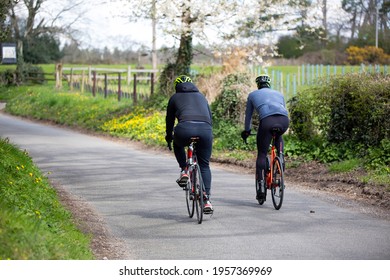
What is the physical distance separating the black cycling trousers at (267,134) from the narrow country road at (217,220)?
0.62 m

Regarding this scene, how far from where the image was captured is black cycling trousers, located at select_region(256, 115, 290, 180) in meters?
11.8

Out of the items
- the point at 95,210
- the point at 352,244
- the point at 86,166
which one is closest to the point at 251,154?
the point at 86,166

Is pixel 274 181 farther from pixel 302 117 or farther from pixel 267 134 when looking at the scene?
pixel 302 117

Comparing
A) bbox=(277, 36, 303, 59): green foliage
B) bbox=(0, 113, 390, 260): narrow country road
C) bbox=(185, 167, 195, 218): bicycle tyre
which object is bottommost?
bbox=(0, 113, 390, 260): narrow country road

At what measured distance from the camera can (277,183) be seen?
11.8 meters

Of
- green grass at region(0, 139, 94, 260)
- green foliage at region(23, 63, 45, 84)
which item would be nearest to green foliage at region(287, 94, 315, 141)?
green grass at region(0, 139, 94, 260)

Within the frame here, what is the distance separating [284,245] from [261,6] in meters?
21.6

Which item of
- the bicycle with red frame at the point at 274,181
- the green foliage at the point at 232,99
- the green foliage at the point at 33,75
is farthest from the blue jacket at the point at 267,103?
the green foliage at the point at 33,75

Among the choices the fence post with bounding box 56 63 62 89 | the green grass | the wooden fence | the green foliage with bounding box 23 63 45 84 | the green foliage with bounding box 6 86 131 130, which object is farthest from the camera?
the green foliage with bounding box 23 63 45 84

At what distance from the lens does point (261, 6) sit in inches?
1171

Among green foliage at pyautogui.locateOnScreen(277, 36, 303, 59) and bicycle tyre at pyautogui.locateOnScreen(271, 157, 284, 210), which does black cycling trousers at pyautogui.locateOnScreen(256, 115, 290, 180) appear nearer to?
bicycle tyre at pyautogui.locateOnScreen(271, 157, 284, 210)

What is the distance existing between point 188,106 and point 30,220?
3.31 metres

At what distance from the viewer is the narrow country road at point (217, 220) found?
877cm

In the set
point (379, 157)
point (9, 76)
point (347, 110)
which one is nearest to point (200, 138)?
point (379, 157)
